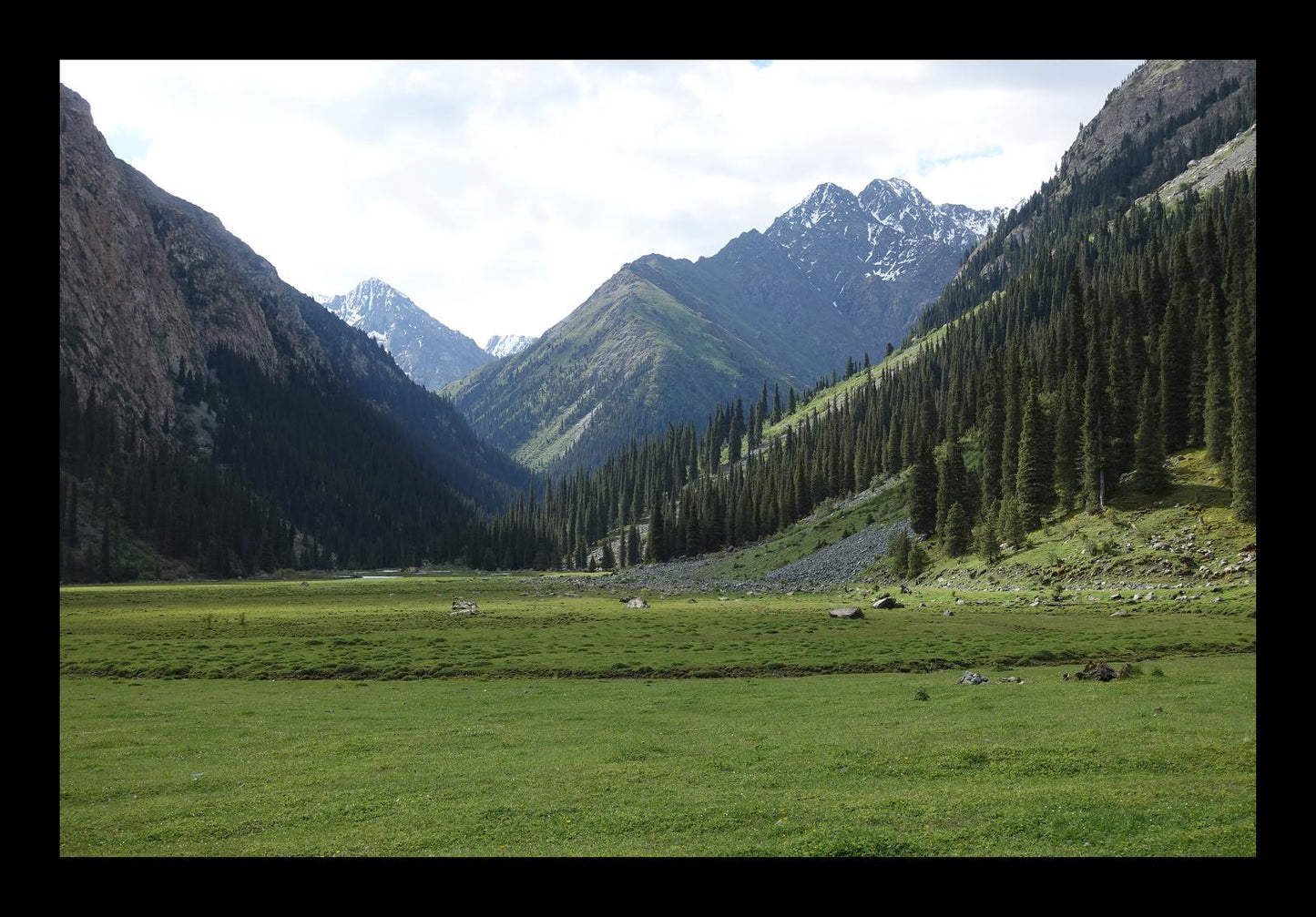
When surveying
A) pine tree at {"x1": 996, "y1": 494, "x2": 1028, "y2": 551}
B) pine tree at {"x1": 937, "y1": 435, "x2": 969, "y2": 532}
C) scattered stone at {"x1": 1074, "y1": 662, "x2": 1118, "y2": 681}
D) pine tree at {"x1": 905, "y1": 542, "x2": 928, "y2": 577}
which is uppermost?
pine tree at {"x1": 937, "y1": 435, "x2": 969, "y2": 532}

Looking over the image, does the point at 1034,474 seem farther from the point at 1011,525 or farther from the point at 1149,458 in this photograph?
the point at 1149,458

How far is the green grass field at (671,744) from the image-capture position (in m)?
14.2

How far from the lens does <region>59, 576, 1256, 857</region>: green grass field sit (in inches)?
560

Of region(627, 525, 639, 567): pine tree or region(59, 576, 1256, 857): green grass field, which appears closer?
region(59, 576, 1256, 857): green grass field

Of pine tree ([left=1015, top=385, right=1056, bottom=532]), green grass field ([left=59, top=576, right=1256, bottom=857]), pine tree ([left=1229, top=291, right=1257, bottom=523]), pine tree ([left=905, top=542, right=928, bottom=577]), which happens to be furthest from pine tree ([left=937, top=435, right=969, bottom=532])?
green grass field ([left=59, top=576, right=1256, bottom=857])

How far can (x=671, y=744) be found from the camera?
71.9 ft

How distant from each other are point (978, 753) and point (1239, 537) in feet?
182

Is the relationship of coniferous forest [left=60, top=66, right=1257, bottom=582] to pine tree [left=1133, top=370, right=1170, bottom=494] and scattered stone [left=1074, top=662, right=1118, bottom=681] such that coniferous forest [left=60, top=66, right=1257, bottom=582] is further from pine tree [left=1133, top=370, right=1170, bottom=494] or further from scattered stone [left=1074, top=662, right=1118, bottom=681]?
scattered stone [left=1074, top=662, right=1118, bottom=681]

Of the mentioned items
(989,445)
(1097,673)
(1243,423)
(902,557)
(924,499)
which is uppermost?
(989,445)

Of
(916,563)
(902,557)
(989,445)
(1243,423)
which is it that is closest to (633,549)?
(902,557)

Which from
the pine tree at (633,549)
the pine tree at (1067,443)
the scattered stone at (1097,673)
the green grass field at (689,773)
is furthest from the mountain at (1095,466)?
the pine tree at (633,549)

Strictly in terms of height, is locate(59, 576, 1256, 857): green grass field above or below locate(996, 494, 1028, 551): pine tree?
below
